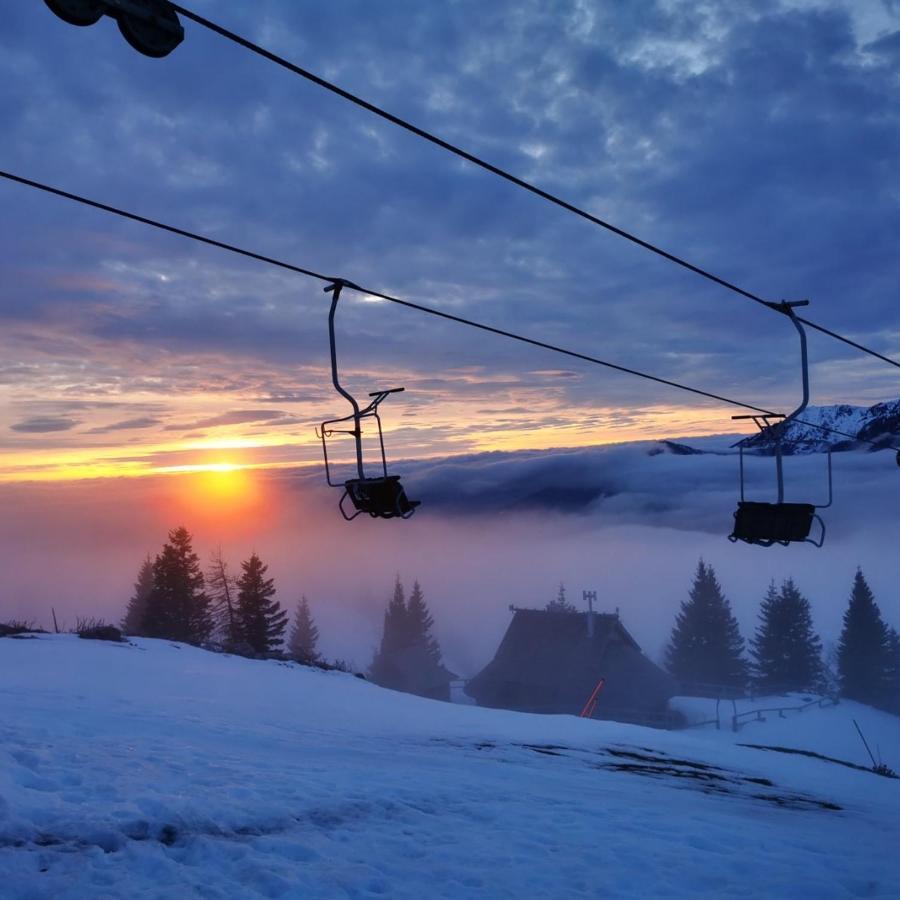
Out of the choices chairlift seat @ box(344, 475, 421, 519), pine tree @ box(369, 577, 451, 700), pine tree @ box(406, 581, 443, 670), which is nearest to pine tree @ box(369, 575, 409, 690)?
pine tree @ box(369, 577, 451, 700)

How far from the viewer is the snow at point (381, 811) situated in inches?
288

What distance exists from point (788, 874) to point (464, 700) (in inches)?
2459

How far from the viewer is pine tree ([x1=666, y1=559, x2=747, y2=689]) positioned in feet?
228

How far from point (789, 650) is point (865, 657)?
Result: 6.06 metres

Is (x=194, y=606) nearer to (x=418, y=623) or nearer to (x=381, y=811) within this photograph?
(x=381, y=811)

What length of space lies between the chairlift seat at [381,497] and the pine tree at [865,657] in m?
67.0

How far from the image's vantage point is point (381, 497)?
10.3 m

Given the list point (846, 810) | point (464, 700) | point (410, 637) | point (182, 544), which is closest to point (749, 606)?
point (410, 637)

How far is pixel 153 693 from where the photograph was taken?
1778 cm

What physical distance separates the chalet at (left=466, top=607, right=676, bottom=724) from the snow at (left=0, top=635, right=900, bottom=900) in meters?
28.4

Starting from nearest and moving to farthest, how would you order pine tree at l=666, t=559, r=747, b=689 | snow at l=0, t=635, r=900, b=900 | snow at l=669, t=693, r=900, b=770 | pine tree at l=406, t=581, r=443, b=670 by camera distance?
snow at l=0, t=635, r=900, b=900 < snow at l=669, t=693, r=900, b=770 < pine tree at l=666, t=559, r=747, b=689 < pine tree at l=406, t=581, r=443, b=670

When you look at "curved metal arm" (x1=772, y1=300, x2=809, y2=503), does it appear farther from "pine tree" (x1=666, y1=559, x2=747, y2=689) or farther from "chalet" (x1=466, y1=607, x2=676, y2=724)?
"pine tree" (x1=666, y1=559, x2=747, y2=689)

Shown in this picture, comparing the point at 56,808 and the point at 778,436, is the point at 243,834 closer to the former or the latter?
the point at 56,808

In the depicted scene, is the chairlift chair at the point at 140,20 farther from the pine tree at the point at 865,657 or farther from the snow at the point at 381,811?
the pine tree at the point at 865,657
